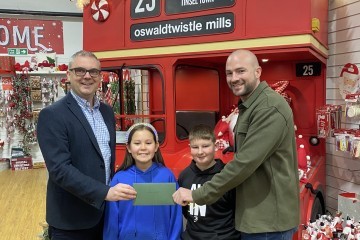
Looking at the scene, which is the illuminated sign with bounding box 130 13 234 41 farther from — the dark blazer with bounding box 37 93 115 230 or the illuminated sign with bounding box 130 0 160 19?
the dark blazer with bounding box 37 93 115 230

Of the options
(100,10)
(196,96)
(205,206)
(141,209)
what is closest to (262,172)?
(205,206)

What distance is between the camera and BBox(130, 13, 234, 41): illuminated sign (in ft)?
10.0

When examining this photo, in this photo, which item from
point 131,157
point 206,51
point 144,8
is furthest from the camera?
point 144,8

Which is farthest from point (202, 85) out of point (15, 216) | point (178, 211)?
point (15, 216)

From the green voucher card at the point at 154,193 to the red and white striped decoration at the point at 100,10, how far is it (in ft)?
7.32

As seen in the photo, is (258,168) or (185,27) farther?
(185,27)

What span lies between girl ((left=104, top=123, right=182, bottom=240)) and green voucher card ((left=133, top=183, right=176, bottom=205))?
186 mm

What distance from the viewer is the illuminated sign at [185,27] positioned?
305cm

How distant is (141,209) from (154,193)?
0.23m

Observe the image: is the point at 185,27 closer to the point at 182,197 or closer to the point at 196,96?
the point at 196,96

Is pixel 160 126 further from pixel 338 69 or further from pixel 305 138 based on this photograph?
pixel 338 69

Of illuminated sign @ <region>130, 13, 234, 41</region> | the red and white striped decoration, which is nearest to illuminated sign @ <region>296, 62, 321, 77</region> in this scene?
illuminated sign @ <region>130, 13, 234, 41</region>

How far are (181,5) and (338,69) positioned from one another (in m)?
1.88

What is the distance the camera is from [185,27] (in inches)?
126
